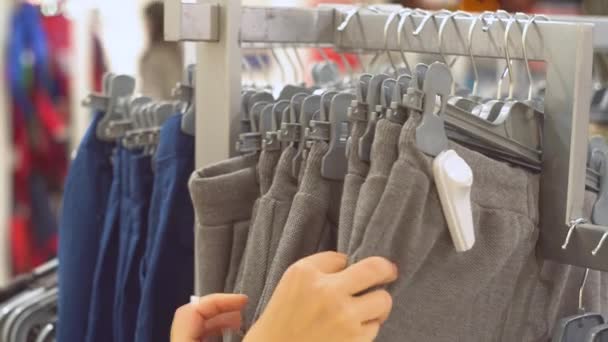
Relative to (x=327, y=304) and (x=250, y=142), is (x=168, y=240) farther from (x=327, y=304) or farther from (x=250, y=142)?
(x=327, y=304)

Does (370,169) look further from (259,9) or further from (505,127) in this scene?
(259,9)

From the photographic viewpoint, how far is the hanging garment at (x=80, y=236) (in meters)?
1.39

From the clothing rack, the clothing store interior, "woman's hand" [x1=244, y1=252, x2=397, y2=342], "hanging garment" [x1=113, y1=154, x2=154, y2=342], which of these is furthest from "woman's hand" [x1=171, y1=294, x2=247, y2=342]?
"hanging garment" [x1=113, y1=154, x2=154, y2=342]

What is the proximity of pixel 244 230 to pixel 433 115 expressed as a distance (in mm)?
299

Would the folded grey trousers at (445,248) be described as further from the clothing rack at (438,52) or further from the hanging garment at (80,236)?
the hanging garment at (80,236)

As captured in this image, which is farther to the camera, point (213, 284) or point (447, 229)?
point (213, 284)

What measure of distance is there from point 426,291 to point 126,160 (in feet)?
1.99

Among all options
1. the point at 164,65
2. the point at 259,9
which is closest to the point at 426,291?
the point at 259,9

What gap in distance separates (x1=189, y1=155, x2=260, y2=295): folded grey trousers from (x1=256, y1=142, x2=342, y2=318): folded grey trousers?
0.10 m

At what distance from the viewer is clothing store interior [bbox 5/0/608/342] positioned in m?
0.85

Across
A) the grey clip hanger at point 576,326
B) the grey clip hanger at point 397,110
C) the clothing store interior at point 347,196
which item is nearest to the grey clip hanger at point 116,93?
the clothing store interior at point 347,196

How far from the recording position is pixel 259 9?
1.19 meters

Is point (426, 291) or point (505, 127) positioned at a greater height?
point (505, 127)

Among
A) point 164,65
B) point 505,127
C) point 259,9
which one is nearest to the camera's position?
point 505,127
